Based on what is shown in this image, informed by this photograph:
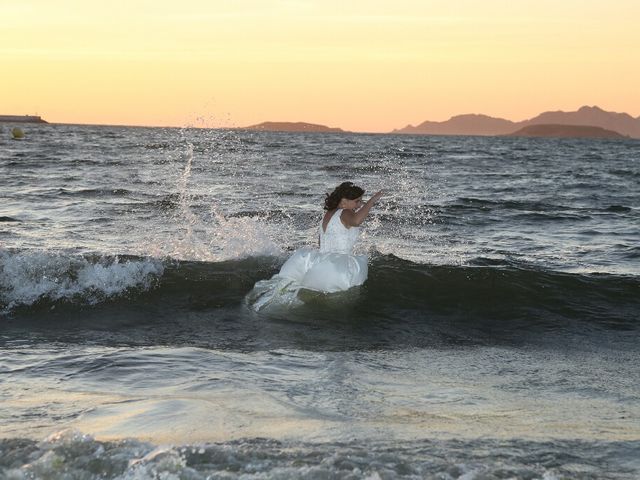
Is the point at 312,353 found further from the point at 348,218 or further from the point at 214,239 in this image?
the point at 214,239

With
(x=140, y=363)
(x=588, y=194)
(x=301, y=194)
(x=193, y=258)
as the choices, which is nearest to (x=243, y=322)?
(x=140, y=363)

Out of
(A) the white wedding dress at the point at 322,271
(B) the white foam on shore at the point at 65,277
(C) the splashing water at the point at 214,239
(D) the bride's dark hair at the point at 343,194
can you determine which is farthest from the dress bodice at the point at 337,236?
(C) the splashing water at the point at 214,239

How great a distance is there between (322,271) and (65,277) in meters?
3.65

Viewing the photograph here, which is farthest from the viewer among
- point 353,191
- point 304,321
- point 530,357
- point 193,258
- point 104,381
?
point 193,258

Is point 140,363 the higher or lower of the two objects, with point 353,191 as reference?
lower

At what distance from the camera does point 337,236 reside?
10141 millimetres

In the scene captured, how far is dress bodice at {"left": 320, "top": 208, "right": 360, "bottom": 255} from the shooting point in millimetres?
10133

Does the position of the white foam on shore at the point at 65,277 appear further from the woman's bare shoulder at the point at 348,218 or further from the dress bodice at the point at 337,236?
the woman's bare shoulder at the point at 348,218

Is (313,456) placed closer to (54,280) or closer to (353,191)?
(353,191)

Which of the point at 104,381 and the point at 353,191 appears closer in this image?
the point at 104,381

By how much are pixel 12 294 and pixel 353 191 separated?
4483mm

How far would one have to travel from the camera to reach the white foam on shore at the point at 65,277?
10.3 m

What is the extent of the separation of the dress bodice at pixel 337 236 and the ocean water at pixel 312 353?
62 cm

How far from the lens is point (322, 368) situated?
6984 millimetres
